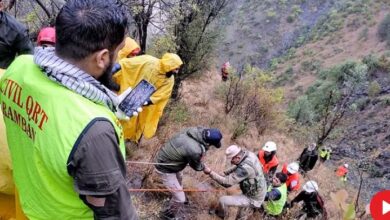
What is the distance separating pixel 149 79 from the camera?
558 cm

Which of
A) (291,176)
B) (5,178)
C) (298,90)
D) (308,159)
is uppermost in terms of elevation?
(5,178)

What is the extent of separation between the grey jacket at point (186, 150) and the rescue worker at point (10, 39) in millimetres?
2133

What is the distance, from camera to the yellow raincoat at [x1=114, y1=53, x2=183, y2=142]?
219 inches

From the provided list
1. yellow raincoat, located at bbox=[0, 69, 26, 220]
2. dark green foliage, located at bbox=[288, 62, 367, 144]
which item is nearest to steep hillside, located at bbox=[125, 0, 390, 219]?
dark green foliage, located at bbox=[288, 62, 367, 144]

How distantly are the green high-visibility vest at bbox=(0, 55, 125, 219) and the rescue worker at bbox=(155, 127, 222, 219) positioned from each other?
11.5 feet

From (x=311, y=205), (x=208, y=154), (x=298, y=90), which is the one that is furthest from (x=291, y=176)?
(x=298, y=90)

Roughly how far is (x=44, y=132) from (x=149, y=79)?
4.20 m

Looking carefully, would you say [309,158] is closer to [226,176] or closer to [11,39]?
[226,176]

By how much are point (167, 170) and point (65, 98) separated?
4.12m

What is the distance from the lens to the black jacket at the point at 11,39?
349 cm

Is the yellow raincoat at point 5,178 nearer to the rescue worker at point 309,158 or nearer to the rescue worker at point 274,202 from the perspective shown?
the rescue worker at point 274,202

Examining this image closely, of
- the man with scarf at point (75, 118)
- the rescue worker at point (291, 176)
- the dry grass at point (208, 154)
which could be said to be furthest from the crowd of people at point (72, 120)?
the rescue worker at point (291, 176)

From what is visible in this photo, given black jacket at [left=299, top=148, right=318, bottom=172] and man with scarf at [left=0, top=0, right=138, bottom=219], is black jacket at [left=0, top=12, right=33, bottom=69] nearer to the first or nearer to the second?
man with scarf at [left=0, top=0, right=138, bottom=219]

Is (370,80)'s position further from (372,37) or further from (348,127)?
(372,37)
